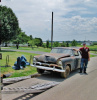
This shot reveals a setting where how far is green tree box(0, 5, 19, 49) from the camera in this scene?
28247 mm

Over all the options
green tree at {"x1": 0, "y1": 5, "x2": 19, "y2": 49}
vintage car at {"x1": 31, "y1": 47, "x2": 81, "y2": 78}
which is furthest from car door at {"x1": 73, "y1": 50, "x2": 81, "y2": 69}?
green tree at {"x1": 0, "y1": 5, "x2": 19, "y2": 49}

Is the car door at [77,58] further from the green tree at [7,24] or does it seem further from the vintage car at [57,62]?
the green tree at [7,24]

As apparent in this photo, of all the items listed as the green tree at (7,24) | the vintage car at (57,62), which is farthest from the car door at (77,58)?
the green tree at (7,24)

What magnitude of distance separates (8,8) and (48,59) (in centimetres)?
2849

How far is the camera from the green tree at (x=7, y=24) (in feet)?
92.7

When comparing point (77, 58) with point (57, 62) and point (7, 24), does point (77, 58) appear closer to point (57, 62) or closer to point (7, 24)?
point (57, 62)

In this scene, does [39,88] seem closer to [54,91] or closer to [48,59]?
[54,91]

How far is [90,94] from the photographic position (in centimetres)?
492

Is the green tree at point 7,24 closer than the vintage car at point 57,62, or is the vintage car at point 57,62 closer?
the vintage car at point 57,62

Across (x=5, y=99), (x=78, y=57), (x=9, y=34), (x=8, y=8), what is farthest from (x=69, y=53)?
(x=8, y=8)

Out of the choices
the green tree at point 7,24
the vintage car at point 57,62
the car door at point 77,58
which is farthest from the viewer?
the green tree at point 7,24

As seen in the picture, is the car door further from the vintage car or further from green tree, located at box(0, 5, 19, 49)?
green tree, located at box(0, 5, 19, 49)

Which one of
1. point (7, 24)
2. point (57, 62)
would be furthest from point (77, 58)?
point (7, 24)

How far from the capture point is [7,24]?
95.2 ft
